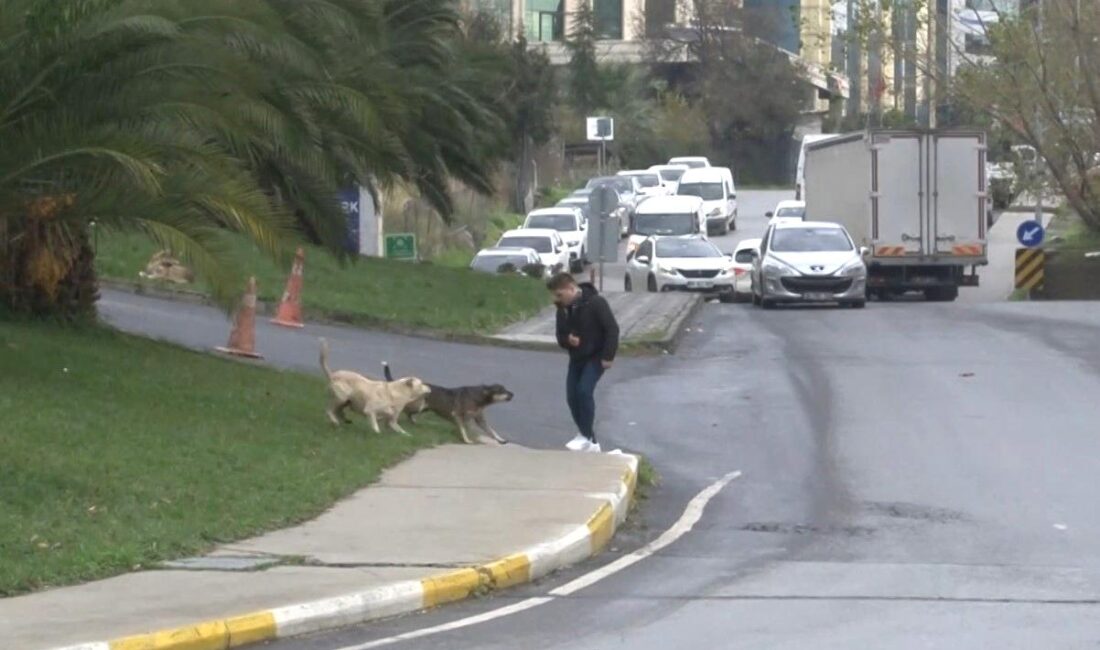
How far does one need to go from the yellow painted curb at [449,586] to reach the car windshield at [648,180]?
59.7 metres

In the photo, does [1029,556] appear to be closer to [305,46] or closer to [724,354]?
[305,46]

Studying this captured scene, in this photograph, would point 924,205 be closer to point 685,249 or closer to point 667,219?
point 685,249

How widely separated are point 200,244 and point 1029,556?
7.13 m

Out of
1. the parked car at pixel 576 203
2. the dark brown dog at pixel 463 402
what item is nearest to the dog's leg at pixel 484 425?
the dark brown dog at pixel 463 402

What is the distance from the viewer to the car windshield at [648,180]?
69750 mm

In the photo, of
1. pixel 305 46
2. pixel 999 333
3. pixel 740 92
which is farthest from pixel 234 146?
pixel 740 92

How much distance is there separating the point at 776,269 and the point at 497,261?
10.1m

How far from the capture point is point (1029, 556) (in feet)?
37.6

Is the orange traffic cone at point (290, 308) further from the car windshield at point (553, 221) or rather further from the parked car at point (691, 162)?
the parked car at point (691, 162)

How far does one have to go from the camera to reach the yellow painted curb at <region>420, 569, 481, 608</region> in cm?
987

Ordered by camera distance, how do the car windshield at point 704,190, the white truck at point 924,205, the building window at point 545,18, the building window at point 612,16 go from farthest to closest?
the building window at point 612,16 < the building window at point 545,18 < the car windshield at point 704,190 < the white truck at point 924,205

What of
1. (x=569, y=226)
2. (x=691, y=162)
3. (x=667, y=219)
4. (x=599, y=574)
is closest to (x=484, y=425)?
(x=599, y=574)

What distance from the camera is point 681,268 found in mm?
39625

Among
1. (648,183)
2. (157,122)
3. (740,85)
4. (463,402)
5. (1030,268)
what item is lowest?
(1030,268)
